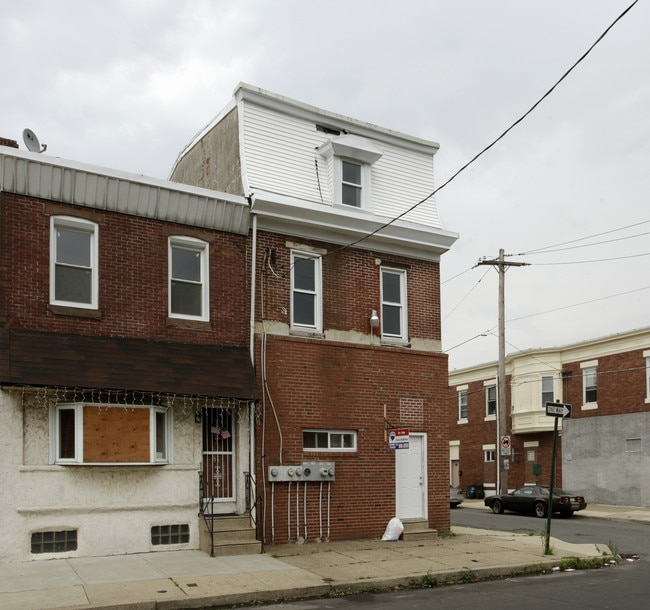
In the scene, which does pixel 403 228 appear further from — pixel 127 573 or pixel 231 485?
pixel 127 573

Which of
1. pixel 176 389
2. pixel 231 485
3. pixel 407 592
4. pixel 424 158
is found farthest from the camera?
pixel 424 158

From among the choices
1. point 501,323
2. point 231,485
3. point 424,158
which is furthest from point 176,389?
point 501,323

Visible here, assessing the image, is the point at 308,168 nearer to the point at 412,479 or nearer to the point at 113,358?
the point at 113,358

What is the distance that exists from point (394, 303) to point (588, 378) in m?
21.2

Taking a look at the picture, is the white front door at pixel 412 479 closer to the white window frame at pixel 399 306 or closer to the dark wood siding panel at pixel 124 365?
the white window frame at pixel 399 306

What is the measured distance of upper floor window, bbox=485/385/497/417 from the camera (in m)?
43.0

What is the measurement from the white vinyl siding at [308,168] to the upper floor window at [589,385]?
783 inches

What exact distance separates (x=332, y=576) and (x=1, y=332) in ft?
22.1

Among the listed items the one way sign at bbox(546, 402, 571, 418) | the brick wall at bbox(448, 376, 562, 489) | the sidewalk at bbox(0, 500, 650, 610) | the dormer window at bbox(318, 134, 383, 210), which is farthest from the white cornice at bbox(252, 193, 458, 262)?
the brick wall at bbox(448, 376, 562, 489)

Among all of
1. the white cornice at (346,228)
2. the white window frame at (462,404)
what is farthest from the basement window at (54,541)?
the white window frame at (462,404)

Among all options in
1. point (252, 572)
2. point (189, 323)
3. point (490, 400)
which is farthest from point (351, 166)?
point (490, 400)

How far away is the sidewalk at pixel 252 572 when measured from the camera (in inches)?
441

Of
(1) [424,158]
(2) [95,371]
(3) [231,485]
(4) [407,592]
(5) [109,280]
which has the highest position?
(1) [424,158]

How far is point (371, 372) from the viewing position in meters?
17.9
